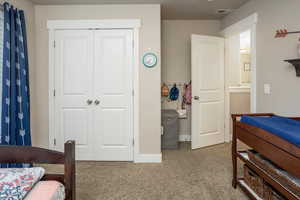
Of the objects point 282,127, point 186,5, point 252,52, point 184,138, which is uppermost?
point 186,5

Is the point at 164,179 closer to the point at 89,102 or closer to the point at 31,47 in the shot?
the point at 89,102

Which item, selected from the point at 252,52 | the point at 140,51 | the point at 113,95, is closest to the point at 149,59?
the point at 140,51

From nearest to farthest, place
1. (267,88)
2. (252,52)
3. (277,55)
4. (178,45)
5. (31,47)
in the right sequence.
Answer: (277,55) → (267,88) → (252,52) → (31,47) → (178,45)

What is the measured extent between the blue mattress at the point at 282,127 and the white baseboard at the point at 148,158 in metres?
→ 1.59

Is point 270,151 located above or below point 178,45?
below

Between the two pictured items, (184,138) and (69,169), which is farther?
(184,138)

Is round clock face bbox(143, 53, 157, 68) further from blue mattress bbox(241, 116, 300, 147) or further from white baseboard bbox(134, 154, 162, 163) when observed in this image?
blue mattress bbox(241, 116, 300, 147)

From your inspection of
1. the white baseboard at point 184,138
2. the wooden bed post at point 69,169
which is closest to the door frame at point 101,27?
the white baseboard at point 184,138

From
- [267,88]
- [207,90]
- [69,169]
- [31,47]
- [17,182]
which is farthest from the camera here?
[207,90]

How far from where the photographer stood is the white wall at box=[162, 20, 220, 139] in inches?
185

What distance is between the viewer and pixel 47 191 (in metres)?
1.35

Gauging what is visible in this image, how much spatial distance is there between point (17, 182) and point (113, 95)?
246 centimetres

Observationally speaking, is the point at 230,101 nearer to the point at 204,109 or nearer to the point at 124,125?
the point at 204,109

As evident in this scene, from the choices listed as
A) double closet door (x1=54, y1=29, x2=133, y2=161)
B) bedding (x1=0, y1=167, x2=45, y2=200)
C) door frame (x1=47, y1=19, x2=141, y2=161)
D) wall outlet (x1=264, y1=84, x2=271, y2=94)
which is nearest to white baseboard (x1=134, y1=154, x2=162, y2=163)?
door frame (x1=47, y1=19, x2=141, y2=161)
